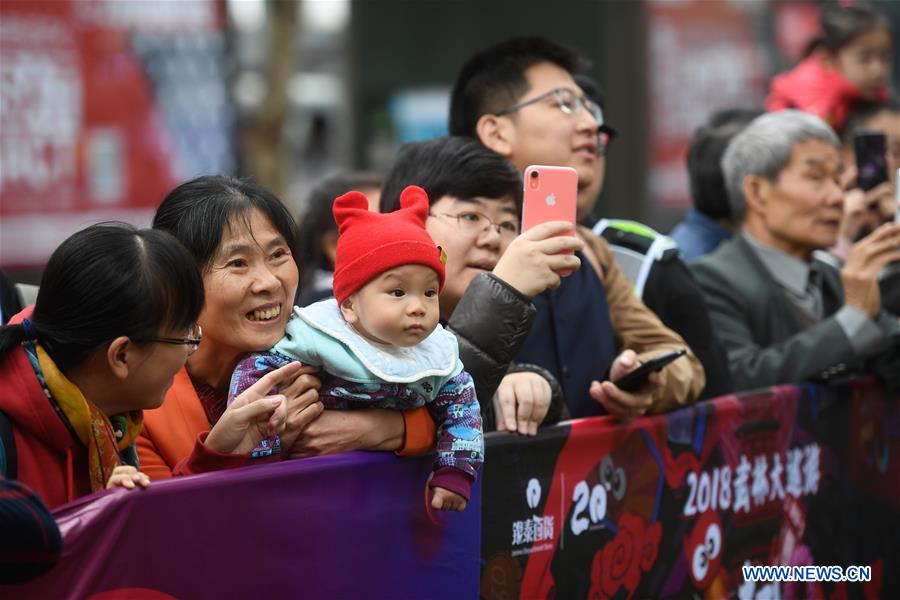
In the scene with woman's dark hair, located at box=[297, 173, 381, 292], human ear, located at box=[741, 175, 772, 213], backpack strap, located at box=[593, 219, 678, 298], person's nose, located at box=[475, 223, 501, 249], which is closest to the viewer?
person's nose, located at box=[475, 223, 501, 249]

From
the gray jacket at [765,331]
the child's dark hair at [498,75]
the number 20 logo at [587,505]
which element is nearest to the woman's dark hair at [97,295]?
the number 20 logo at [587,505]

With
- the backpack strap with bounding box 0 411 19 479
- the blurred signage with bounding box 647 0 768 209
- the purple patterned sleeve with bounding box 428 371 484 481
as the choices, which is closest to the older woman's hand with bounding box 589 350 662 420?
the purple patterned sleeve with bounding box 428 371 484 481

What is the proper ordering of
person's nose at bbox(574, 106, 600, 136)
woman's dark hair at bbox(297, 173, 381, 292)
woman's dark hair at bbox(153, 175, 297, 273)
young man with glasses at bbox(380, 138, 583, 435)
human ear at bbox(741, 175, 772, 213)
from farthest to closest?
woman's dark hair at bbox(297, 173, 381, 292) < human ear at bbox(741, 175, 772, 213) < person's nose at bbox(574, 106, 600, 136) < young man with glasses at bbox(380, 138, 583, 435) < woman's dark hair at bbox(153, 175, 297, 273)

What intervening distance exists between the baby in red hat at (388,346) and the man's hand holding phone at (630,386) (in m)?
0.71

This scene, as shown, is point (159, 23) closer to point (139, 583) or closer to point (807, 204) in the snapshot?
point (807, 204)

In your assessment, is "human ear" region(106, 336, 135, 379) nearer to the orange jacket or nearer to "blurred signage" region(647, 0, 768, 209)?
the orange jacket

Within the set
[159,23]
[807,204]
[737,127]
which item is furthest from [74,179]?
[807,204]

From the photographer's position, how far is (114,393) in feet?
9.74

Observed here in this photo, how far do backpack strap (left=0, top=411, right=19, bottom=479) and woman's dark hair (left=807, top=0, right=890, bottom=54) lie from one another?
586 centimetres

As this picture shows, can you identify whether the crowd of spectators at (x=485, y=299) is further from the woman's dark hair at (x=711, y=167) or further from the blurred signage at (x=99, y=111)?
the blurred signage at (x=99, y=111)

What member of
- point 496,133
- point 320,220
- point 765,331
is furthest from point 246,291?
point 765,331

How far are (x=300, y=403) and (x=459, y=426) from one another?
0.39 metres

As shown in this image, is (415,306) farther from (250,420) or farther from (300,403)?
(250,420)

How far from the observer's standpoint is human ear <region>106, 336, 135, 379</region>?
2902 mm
